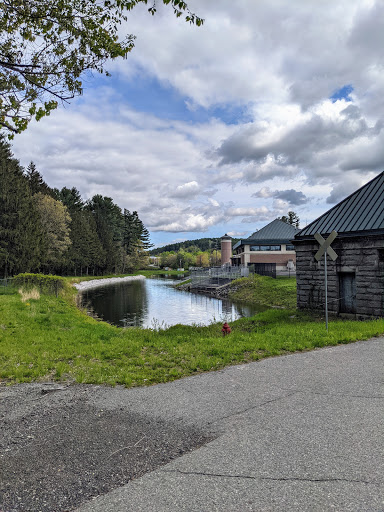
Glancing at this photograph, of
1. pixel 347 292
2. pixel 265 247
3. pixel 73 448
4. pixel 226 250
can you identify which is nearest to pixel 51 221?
pixel 265 247

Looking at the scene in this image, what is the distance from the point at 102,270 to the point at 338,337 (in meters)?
76.1

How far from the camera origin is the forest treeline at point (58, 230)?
126ft

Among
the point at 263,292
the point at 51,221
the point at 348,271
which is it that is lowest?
the point at 263,292

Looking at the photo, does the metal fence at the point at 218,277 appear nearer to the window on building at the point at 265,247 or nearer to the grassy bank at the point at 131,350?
the window on building at the point at 265,247

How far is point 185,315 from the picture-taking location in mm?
25938

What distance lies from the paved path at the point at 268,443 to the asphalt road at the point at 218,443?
1cm

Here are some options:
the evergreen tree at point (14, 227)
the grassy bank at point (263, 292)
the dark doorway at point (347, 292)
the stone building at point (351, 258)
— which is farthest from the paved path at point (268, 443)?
the evergreen tree at point (14, 227)

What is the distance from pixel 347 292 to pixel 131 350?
35.8 ft

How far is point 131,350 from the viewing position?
977 centimetres

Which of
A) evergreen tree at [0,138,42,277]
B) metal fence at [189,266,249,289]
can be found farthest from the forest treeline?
metal fence at [189,266,249,289]

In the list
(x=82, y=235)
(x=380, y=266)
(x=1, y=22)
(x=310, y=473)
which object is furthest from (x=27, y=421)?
(x=82, y=235)

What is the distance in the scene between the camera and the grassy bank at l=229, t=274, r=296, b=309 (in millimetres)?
34819

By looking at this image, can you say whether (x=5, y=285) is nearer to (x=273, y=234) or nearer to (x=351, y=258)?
(x=351, y=258)

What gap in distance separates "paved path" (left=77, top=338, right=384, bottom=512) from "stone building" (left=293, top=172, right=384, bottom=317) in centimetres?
866
